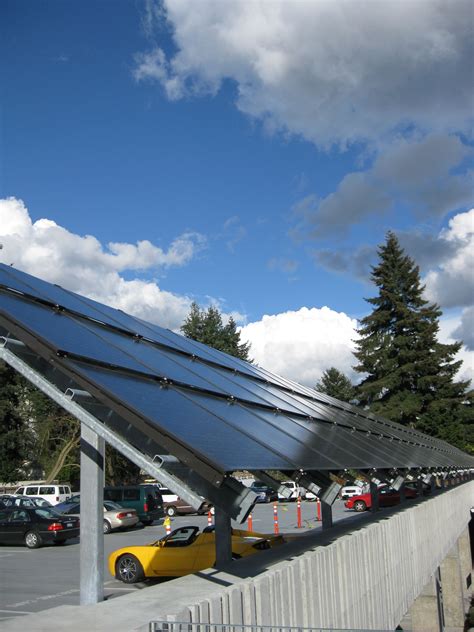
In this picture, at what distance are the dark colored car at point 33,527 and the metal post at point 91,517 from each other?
18854 mm

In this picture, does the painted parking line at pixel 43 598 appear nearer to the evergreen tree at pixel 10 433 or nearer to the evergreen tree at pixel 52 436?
the evergreen tree at pixel 52 436

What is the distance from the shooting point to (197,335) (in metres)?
76.0

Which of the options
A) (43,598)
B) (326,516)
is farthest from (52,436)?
(326,516)

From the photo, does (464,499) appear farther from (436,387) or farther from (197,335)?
(197,335)

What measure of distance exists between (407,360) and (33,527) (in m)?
43.7

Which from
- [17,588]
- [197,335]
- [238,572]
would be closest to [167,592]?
[238,572]

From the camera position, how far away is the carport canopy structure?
516 cm

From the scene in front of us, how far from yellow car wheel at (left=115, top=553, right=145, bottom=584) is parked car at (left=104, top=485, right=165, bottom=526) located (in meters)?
18.2

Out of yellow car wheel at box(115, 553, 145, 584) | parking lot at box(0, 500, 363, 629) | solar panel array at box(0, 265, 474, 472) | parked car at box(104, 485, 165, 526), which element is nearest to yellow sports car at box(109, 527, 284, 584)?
yellow car wheel at box(115, 553, 145, 584)

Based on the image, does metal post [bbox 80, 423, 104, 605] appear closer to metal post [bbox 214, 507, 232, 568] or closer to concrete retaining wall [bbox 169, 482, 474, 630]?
concrete retaining wall [bbox 169, 482, 474, 630]

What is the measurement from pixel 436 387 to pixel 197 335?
95.2ft

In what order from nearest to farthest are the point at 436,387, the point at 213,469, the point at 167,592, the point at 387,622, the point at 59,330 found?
the point at 213,469, the point at 167,592, the point at 59,330, the point at 387,622, the point at 436,387

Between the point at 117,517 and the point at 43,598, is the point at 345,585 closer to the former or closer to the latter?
the point at 43,598

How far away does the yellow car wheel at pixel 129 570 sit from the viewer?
47.3 feet
